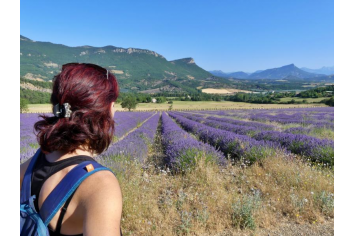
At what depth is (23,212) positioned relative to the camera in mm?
793

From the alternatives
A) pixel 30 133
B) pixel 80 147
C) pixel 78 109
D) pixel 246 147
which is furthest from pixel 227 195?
pixel 30 133

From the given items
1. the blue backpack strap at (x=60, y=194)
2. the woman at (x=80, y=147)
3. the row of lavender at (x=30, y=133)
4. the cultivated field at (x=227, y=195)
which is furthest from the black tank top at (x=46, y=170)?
the cultivated field at (x=227, y=195)

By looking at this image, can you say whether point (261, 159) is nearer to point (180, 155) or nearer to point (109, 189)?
point (180, 155)

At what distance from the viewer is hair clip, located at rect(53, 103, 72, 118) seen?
947mm

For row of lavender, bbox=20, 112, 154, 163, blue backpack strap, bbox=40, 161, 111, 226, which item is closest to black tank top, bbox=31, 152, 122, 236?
blue backpack strap, bbox=40, 161, 111, 226

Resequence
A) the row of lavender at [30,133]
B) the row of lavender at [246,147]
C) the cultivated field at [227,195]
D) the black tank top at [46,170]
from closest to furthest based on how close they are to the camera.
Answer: the black tank top at [46,170], the cultivated field at [227,195], the row of lavender at [30,133], the row of lavender at [246,147]

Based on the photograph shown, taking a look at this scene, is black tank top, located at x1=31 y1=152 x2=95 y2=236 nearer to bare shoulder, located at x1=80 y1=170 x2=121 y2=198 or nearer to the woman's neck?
the woman's neck

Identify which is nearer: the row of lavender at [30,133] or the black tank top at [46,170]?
the black tank top at [46,170]

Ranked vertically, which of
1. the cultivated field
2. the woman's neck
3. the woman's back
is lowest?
the cultivated field

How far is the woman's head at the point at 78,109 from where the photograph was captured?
96 cm

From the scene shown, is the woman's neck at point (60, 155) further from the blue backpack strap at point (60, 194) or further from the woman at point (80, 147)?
the blue backpack strap at point (60, 194)

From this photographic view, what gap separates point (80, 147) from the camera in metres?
1.03
